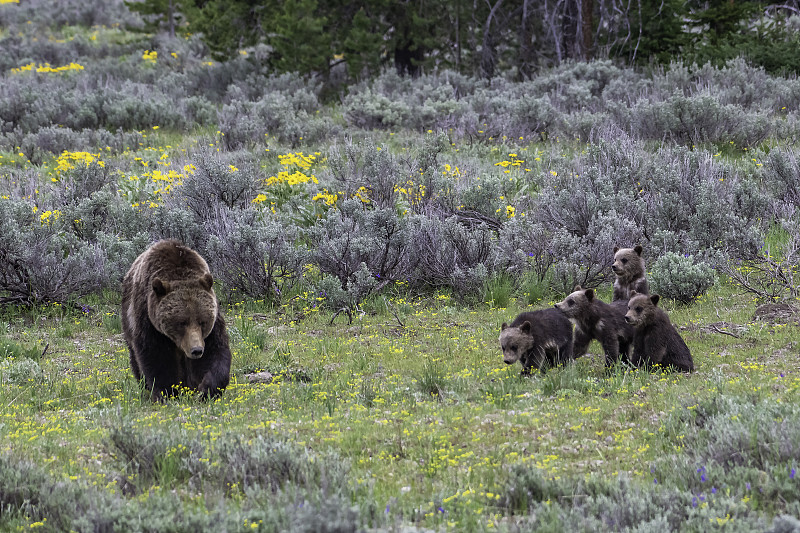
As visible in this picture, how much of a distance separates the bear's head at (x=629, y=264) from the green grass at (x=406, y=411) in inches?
30.0

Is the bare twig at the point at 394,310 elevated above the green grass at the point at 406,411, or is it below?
below

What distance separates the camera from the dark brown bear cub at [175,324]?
6227mm

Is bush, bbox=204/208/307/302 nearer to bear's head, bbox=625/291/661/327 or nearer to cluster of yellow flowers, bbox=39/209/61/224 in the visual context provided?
cluster of yellow flowers, bbox=39/209/61/224

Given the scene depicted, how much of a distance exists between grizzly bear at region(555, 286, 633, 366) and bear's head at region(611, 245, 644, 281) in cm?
122

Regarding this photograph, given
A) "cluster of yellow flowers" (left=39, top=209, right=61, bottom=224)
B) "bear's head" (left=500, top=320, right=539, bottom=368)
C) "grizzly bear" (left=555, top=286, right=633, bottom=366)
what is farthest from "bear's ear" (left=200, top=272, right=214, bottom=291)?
"cluster of yellow flowers" (left=39, top=209, right=61, bottom=224)

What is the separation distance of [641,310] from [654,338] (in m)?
0.27

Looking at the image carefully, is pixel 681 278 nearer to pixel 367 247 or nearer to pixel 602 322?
pixel 602 322

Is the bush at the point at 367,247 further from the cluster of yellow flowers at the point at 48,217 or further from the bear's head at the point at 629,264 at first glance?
the cluster of yellow flowers at the point at 48,217

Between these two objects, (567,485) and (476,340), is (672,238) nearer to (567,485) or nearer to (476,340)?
(476,340)

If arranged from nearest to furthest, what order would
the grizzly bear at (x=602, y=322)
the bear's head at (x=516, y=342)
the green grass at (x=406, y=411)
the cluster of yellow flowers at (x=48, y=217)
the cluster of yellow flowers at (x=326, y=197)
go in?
the green grass at (x=406, y=411)
the bear's head at (x=516, y=342)
the grizzly bear at (x=602, y=322)
the cluster of yellow flowers at (x=48, y=217)
the cluster of yellow flowers at (x=326, y=197)

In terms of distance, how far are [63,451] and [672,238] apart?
8.33 meters

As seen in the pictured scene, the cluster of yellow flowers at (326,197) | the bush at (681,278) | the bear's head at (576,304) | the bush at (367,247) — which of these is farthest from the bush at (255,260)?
the bush at (681,278)

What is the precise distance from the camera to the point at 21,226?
11.0 m

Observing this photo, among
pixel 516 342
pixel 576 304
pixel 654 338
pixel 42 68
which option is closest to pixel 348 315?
pixel 516 342
